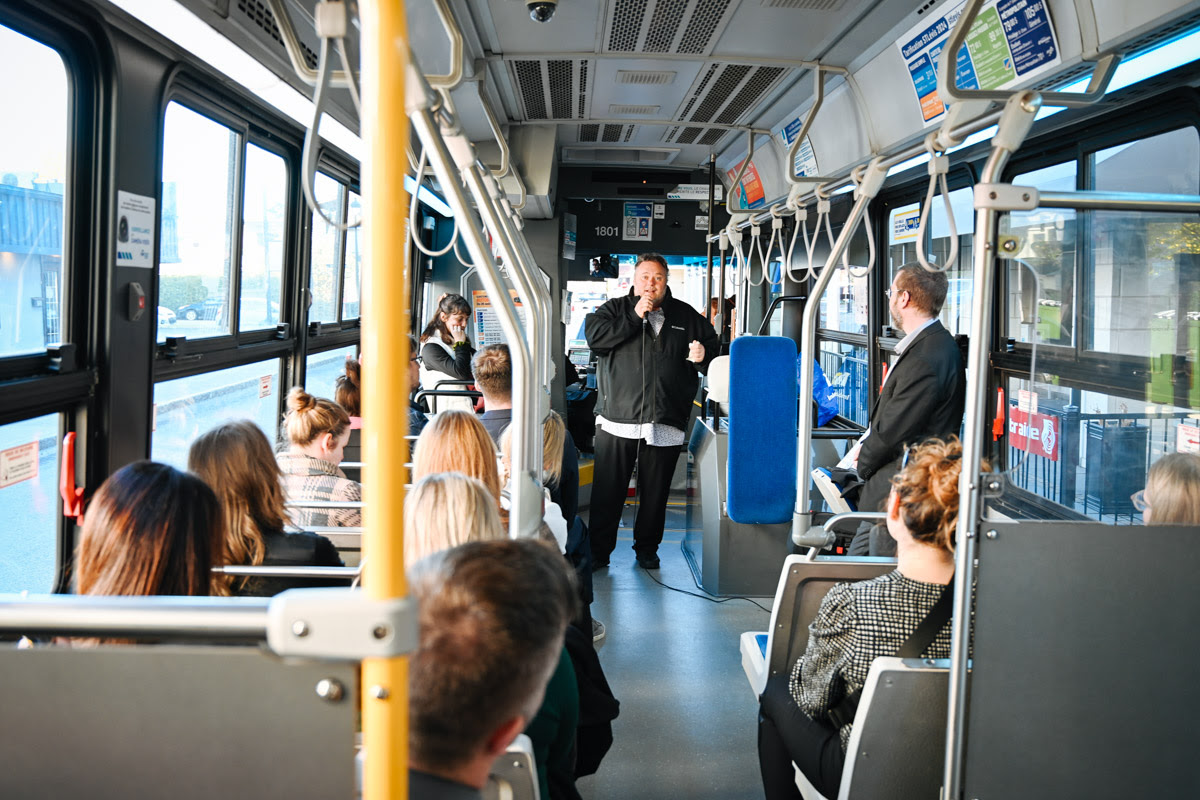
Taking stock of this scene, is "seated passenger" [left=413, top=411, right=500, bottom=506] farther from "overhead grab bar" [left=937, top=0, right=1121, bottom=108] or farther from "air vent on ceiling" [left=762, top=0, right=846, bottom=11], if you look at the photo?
"air vent on ceiling" [left=762, top=0, right=846, bottom=11]

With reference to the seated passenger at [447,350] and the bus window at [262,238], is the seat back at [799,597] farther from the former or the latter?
the seated passenger at [447,350]

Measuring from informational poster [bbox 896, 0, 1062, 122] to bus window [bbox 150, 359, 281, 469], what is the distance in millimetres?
2619

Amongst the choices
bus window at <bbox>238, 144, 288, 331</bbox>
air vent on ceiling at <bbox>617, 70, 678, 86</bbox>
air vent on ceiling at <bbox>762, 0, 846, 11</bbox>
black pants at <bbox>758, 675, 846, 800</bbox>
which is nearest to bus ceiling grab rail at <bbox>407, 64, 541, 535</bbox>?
black pants at <bbox>758, 675, 846, 800</bbox>

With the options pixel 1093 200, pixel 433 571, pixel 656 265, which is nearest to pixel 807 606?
pixel 1093 200

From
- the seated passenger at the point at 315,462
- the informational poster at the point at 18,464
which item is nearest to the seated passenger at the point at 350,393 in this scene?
the seated passenger at the point at 315,462

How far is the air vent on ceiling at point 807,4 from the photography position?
330cm

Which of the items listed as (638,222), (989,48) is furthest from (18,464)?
(638,222)

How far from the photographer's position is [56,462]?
2660mm

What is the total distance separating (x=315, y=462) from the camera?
9.95ft

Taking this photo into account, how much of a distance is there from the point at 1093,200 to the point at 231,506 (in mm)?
2079

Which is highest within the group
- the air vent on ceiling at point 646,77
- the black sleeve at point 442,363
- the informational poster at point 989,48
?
the air vent on ceiling at point 646,77

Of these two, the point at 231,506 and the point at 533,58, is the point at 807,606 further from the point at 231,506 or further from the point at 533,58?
the point at 533,58

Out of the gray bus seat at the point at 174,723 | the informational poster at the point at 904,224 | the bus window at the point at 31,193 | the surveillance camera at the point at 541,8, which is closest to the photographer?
the gray bus seat at the point at 174,723

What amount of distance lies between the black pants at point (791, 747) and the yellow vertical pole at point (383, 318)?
5.31 ft
